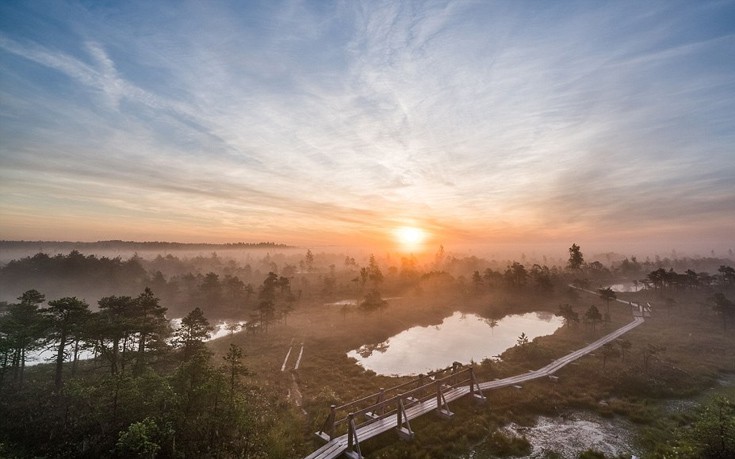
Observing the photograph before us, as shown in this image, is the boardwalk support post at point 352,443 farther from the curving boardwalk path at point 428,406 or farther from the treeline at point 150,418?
the treeline at point 150,418

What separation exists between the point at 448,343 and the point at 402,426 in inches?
1386

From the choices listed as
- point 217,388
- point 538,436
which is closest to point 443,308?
point 538,436

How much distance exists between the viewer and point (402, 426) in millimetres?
20781

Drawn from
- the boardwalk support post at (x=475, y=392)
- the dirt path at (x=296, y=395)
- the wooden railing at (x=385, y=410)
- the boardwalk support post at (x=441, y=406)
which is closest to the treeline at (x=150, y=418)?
the dirt path at (x=296, y=395)

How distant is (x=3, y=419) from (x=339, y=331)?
144 ft

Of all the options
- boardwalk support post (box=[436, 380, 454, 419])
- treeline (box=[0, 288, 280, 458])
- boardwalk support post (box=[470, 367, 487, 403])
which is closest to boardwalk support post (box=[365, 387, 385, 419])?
boardwalk support post (box=[436, 380, 454, 419])

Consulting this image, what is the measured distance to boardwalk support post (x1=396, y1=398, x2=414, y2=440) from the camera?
789 inches

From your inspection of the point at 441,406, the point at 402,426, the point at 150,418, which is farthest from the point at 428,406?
the point at 150,418

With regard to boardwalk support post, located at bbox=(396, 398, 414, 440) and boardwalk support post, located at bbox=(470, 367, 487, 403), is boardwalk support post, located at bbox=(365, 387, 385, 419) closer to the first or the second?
boardwalk support post, located at bbox=(396, 398, 414, 440)

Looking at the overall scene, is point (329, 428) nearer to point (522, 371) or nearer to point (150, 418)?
point (150, 418)

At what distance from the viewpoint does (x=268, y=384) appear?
107 feet

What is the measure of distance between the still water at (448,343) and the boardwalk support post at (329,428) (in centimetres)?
1924

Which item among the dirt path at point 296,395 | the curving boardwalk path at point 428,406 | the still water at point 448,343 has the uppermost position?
the curving boardwalk path at point 428,406

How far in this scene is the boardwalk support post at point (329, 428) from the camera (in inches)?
744
